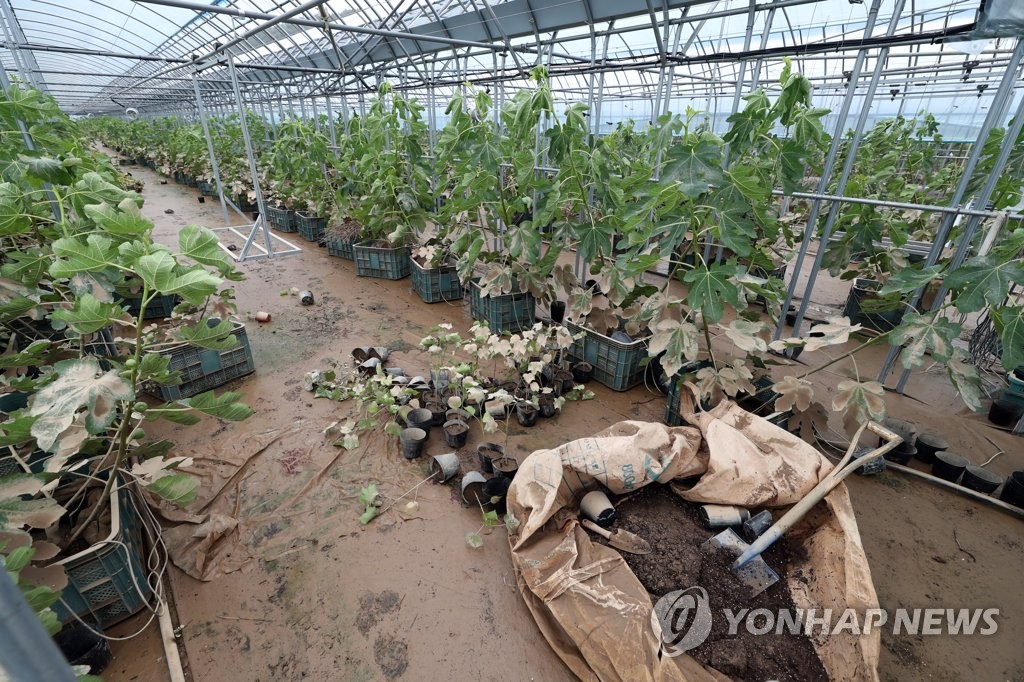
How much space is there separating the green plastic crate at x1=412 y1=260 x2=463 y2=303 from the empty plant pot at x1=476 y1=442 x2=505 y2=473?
2794mm

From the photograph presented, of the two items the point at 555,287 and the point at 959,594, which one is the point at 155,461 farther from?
the point at 959,594

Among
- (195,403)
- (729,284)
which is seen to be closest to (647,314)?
(729,284)

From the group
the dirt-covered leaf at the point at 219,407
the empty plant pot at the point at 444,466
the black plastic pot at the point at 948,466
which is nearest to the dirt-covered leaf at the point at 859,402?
the black plastic pot at the point at 948,466

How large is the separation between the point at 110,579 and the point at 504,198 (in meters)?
3.62

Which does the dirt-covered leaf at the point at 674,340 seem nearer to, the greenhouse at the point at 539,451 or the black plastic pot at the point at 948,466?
the greenhouse at the point at 539,451

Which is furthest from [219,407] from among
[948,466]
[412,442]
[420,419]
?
[948,466]

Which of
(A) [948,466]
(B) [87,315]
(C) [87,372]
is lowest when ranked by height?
(A) [948,466]

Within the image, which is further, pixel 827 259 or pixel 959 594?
pixel 827 259

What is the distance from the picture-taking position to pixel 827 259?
3916mm

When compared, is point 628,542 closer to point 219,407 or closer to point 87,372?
point 219,407

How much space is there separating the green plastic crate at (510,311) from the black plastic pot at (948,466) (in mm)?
3193

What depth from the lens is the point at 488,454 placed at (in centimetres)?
293

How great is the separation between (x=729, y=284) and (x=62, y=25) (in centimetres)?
2028

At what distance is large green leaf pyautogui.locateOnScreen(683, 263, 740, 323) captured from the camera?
2646 millimetres
